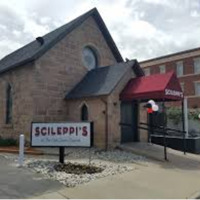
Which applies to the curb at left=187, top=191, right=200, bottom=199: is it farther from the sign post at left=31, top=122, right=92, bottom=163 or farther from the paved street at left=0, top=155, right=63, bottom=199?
the sign post at left=31, top=122, right=92, bottom=163

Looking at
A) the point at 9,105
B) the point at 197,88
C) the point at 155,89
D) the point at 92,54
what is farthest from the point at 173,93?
the point at 197,88

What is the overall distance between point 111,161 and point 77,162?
1.48 m

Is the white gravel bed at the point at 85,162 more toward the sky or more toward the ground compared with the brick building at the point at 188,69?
more toward the ground

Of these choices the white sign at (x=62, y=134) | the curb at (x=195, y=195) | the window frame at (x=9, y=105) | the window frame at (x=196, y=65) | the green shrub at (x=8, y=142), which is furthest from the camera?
the window frame at (x=196, y=65)

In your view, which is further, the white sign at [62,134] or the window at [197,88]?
the window at [197,88]

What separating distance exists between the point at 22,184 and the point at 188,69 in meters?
35.2

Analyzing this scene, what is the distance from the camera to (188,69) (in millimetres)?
39125

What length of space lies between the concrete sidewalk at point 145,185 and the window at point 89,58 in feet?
32.4

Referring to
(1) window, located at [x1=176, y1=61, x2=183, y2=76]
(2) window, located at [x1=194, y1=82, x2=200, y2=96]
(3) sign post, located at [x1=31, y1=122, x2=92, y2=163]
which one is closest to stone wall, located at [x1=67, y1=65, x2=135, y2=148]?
(3) sign post, located at [x1=31, y1=122, x2=92, y2=163]

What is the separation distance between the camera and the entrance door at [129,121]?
51.9 feet

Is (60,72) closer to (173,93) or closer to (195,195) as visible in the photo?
(173,93)

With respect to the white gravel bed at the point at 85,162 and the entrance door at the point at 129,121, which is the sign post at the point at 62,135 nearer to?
the white gravel bed at the point at 85,162

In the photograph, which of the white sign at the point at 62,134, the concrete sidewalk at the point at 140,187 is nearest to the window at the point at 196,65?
the concrete sidewalk at the point at 140,187

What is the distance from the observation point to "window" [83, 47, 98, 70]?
19.1 meters
